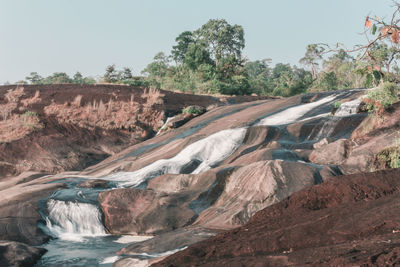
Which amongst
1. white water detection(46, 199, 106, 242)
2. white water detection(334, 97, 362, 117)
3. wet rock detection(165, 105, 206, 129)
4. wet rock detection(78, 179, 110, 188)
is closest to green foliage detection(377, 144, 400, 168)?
white water detection(334, 97, 362, 117)

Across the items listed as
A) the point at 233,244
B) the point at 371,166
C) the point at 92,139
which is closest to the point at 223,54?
the point at 92,139

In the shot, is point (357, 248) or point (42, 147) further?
point (42, 147)

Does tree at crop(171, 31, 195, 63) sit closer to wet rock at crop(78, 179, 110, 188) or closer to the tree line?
the tree line

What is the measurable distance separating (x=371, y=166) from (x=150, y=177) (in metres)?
5.40

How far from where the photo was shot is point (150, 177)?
37.8 ft

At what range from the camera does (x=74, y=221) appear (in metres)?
9.28

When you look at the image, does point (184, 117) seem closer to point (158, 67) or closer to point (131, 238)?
point (131, 238)

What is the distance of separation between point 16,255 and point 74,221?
7.96 feet

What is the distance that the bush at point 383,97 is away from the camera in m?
11.1

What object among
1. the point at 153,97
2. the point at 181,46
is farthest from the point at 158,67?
the point at 153,97

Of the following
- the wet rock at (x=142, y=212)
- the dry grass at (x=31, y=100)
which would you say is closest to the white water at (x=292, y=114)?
the wet rock at (x=142, y=212)

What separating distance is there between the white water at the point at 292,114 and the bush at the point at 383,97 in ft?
11.1

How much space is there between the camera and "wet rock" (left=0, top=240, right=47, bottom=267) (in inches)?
264

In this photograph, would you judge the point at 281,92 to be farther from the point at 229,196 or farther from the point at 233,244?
the point at 233,244
